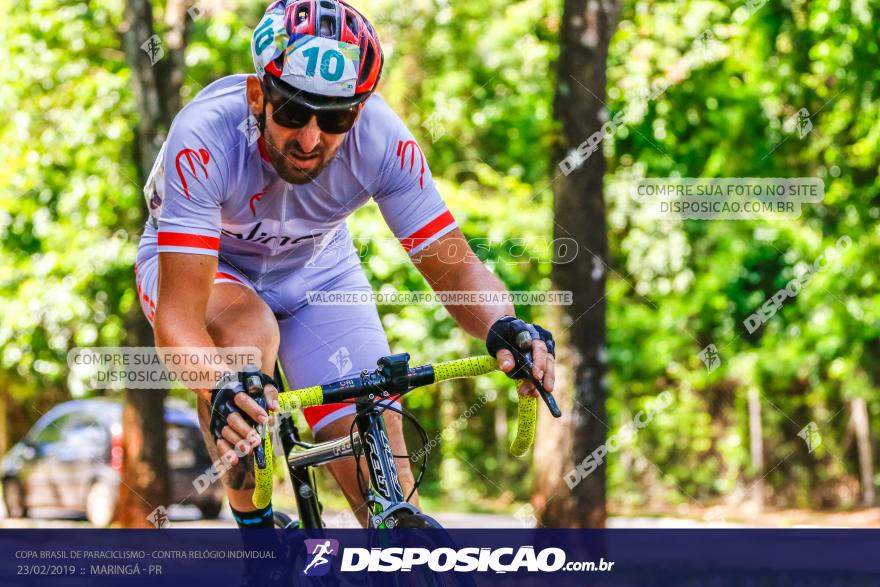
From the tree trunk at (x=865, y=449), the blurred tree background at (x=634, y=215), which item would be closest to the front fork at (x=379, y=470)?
the blurred tree background at (x=634, y=215)

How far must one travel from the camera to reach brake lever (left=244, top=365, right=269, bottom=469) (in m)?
2.89

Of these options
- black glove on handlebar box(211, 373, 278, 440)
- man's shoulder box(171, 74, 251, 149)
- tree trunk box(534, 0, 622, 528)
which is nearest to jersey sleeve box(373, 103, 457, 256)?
man's shoulder box(171, 74, 251, 149)

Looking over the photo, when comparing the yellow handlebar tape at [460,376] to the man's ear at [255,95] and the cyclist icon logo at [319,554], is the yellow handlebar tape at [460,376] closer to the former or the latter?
the cyclist icon logo at [319,554]

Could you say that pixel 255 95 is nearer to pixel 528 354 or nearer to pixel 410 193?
pixel 410 193

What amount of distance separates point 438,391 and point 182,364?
15572mm

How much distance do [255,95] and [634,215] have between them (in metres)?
12.7

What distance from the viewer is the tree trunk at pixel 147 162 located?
9195 mm

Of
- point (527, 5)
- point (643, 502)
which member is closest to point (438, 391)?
point (643, 502)

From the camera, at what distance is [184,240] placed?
3.52m

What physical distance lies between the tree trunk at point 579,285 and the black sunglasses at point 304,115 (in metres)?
4.51

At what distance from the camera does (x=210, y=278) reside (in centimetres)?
357

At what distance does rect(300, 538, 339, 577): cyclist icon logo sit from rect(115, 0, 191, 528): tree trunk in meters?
5.68

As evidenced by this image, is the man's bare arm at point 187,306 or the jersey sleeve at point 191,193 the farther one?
the jersey sleeve at point 191,193

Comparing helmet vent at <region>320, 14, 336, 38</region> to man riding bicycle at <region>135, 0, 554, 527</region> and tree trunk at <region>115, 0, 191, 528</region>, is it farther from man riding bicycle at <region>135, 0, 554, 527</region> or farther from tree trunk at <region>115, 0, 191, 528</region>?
tree trunk at <region>115, 0, 191, 528</region>
